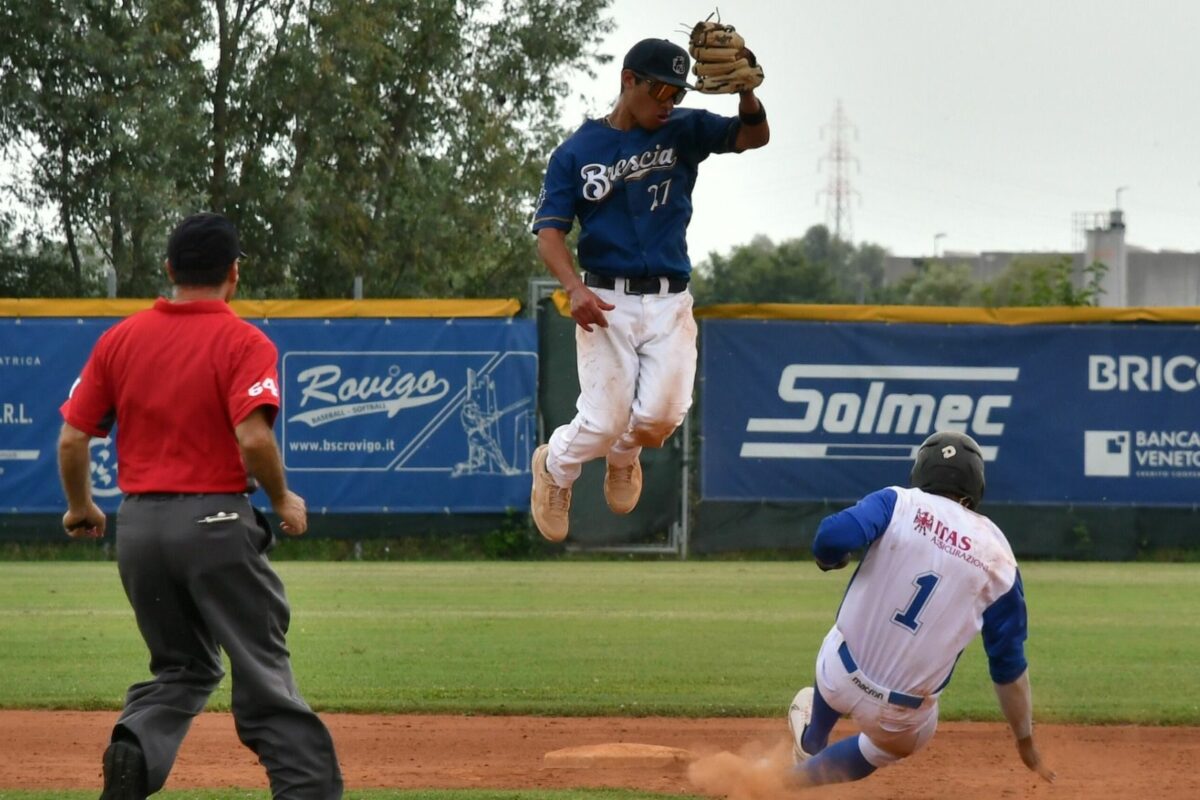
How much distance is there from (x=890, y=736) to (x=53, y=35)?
20.7m

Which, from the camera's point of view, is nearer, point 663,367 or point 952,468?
point 952,468

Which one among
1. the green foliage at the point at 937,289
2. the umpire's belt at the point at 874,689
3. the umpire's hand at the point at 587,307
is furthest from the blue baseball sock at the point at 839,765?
the green foliage at the point at 937,289

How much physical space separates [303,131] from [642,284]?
22140 millimetres

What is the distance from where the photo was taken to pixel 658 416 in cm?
645

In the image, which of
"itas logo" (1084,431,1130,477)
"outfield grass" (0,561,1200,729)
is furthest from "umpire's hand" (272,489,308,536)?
"itas logo" (1084,431,1130,477)

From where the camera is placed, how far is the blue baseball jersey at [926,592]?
18.6 ft

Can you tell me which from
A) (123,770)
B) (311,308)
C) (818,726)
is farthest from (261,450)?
(311,308)

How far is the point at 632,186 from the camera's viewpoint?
6.30 metres

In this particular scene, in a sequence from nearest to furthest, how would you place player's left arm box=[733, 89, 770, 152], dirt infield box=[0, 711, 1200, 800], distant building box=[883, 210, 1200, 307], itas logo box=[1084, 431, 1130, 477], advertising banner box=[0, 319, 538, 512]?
player's left arm box=[733, 89, 770, 152] → dirt infield box=[0, 711, 1200, 800] → advertising banner box=[0, 319, 538, 512] → itas logo box=[1084, 431, 1130, 477] → distant building box=[883, 210, 1200, 307]

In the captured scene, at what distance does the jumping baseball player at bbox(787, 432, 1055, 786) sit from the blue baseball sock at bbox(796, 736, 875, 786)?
207 millimetres

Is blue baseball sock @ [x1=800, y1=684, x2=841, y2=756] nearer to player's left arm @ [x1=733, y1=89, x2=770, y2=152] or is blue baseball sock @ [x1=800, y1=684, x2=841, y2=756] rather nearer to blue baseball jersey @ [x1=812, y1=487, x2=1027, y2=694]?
blue baseball jersey @ [x1=812, y1=487, x2=1027, y2=694]

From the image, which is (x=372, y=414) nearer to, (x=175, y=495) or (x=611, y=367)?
(x=611, y=367)

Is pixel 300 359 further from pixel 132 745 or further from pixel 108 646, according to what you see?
pixel 132 745

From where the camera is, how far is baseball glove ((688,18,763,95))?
5.82m
